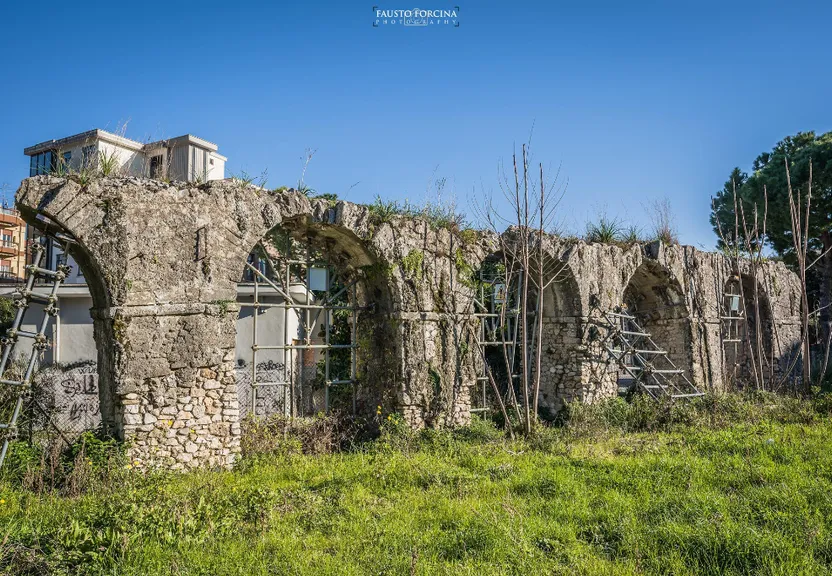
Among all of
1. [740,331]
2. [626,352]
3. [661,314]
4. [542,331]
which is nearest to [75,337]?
[542,331]

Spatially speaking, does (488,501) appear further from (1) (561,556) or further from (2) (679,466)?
(2) (679,466)

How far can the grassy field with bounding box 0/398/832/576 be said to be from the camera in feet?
15.6

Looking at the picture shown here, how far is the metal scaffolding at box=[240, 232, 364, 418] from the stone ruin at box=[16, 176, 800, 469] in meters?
0.34

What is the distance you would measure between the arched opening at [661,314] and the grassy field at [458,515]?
225 inches

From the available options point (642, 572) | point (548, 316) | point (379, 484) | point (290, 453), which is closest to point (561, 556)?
point (642, 572)

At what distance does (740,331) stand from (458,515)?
1367 centimetres

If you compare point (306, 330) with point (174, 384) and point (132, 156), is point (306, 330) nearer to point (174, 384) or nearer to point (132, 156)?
point (174, 384)

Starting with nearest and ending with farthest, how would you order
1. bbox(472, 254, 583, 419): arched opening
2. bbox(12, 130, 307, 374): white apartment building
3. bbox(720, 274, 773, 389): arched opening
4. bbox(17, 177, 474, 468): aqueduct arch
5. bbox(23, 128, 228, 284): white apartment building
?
bbox(17, 177, 474, 468): aqueduct arch < bbox(23, 128, 228, 284): white apartment building < bbox(472, 254, 583, 419): arched opening < bbox(12, 130, 307, 374): white apartment building < bbox(720, 274, 773, 389): arched opening

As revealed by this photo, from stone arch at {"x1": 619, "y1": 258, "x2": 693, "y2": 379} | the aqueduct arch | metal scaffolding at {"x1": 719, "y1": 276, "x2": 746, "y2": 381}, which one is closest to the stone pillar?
the aqueduct arch

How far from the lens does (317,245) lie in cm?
1059

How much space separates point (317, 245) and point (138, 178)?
128 inches

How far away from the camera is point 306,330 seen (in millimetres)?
10594

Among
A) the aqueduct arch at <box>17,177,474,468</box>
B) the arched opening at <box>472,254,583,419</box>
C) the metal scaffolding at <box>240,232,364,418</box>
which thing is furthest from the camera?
the arched opening at <box>472,254,583,419</box>

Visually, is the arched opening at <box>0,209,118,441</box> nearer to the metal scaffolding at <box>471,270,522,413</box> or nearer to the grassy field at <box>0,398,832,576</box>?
the grassy field at <box>0,398,832,576</box>
